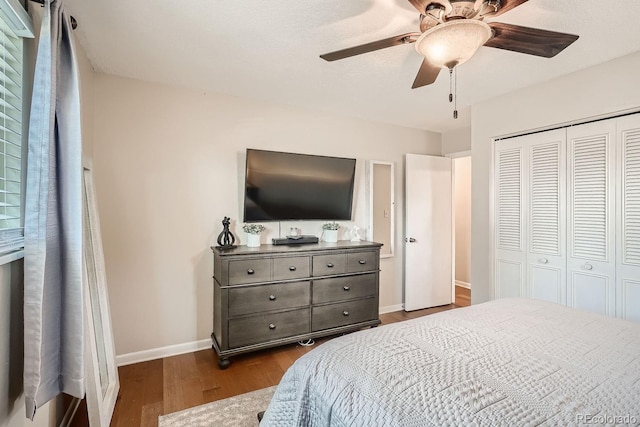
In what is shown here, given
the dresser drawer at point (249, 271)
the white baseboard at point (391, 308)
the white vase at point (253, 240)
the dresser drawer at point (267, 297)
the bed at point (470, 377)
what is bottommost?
the white baseboard at point (391, 308)

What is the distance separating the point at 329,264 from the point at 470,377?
1984 millimetres

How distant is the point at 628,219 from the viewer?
90.4 inches

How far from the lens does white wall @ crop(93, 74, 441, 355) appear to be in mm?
2617

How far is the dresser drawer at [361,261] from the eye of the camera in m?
3.14

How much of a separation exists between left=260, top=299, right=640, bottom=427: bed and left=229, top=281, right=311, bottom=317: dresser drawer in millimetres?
1386

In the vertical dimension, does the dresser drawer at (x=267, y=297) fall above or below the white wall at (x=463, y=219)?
below

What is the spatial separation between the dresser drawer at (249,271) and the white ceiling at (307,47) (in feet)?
5.15

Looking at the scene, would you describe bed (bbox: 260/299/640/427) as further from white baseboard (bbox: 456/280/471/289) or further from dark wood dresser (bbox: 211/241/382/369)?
white baseboard (bbox: 456/280/471/289)

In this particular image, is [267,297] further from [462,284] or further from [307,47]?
[462,284]

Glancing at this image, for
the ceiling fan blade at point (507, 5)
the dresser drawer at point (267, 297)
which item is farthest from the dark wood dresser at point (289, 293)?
the ceiling fan blade at point (507, 5)

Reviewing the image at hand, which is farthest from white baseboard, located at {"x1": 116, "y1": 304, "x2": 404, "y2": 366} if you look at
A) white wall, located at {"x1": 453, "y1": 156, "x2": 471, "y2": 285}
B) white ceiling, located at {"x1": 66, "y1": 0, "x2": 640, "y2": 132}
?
white wall, located at {"x1": 453, "y1": 156, "x2": 471, "y2": 285}

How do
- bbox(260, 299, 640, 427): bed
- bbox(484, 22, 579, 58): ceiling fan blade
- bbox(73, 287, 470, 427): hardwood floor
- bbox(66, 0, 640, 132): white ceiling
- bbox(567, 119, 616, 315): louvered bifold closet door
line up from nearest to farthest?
bbox(260, 299, 640, 427): bed, bbox(484, 22, 579, 58): ceiling fan blade, bbox(66, 0, 640, 132): white ceiling, bbox(73, 287, 470, 427): hardwood floor, bbox(567, 119, 616, 315): louvered bifold closet door

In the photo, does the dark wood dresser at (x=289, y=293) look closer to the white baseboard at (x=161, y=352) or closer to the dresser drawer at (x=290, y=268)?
the dresser drawer at (x=290, y=268)

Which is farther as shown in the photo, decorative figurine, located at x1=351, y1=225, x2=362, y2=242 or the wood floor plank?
decorative figurine, located at x1=351, y1=225, x2=362, y2=242
